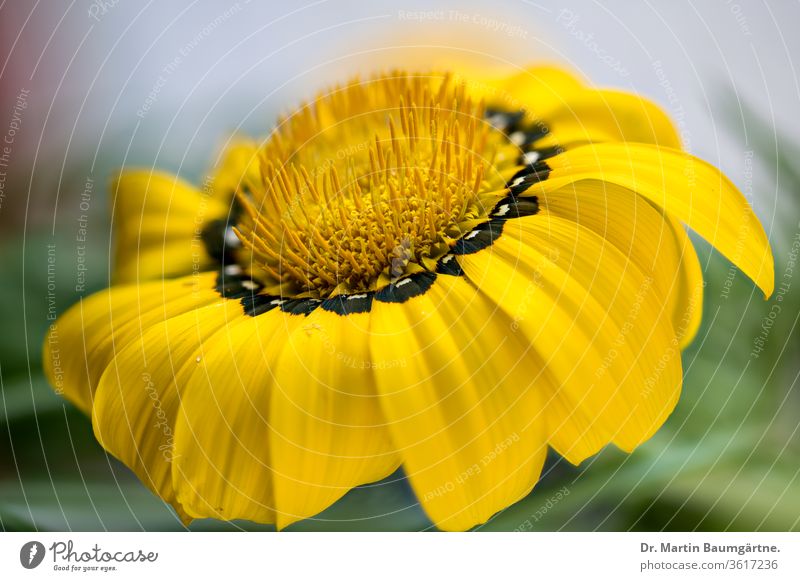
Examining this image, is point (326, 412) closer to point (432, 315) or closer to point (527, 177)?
point (432, 315)

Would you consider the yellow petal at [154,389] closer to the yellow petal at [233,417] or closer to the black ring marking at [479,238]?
the yellow petal at [233,417]

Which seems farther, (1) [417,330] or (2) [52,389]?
(2) [52,389]
